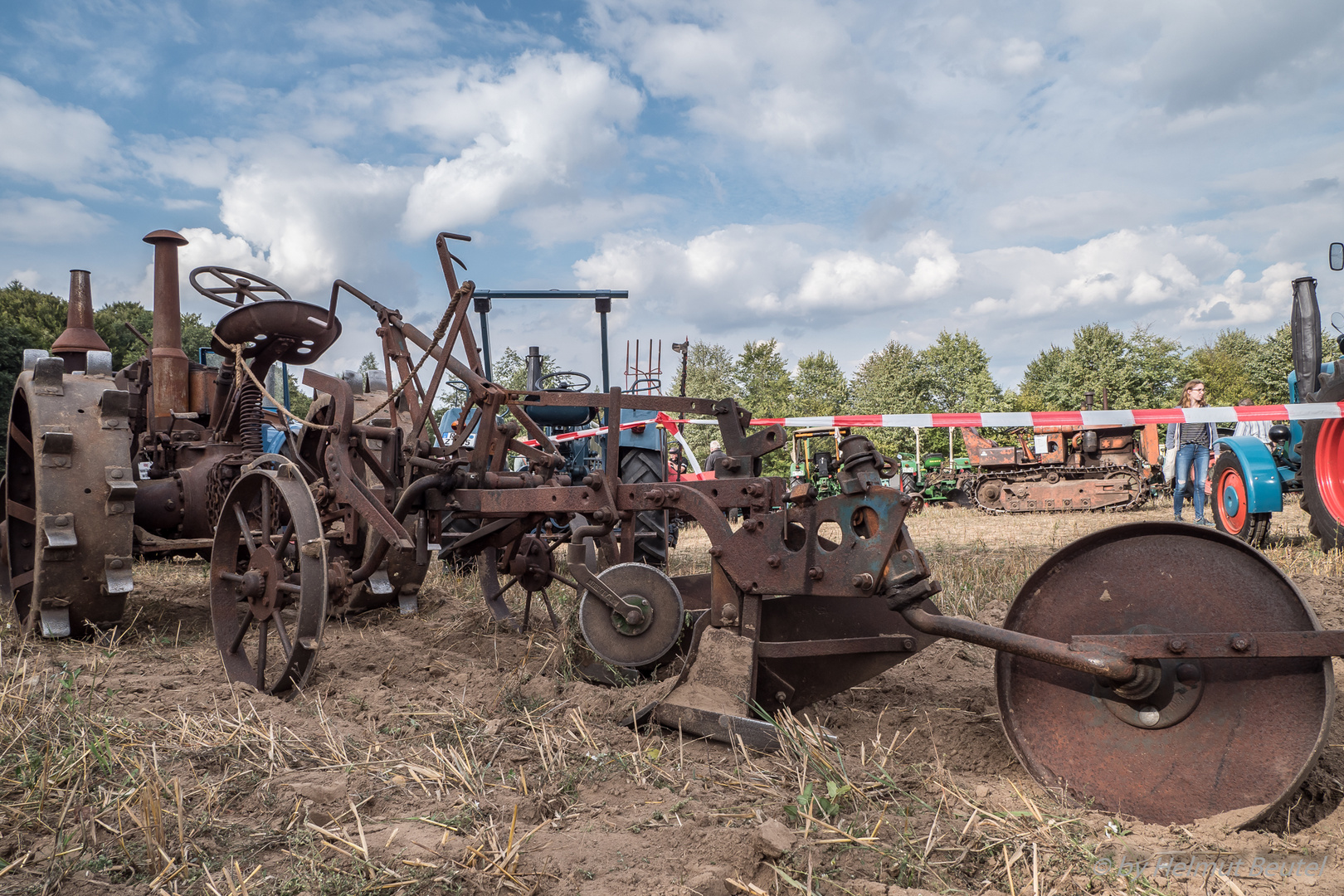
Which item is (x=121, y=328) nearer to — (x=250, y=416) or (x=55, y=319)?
(x=55, y=319)

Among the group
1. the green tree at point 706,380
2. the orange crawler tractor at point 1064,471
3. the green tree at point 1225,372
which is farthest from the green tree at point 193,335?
the green tree at point 1225,372

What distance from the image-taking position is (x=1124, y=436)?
16.8 m

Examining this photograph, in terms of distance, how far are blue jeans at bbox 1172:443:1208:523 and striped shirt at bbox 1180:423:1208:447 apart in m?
0.06

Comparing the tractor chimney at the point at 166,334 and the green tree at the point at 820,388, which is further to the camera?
the green tree at the point at 820,388

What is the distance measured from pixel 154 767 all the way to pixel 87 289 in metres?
5.35

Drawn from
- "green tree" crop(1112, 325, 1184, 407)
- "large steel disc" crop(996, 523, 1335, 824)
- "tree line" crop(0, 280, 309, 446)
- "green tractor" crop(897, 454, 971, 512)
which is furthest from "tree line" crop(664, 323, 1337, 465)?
"large steel disc" crop(996, 523, 1335, 824)

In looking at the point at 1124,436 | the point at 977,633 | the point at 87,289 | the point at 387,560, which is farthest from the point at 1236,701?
the point at 1124,436

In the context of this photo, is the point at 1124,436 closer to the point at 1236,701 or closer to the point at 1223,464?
the point at 1223,464

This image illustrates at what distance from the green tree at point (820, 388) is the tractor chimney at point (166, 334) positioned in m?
34.1

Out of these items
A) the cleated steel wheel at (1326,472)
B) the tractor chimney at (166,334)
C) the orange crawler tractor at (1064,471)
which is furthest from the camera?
the orange crawler tractor at (1064,471)

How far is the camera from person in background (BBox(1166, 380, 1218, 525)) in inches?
363

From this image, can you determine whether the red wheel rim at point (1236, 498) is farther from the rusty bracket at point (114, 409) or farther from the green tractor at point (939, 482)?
the green tractor at point (939, 482)

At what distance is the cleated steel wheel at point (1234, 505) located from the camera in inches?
289

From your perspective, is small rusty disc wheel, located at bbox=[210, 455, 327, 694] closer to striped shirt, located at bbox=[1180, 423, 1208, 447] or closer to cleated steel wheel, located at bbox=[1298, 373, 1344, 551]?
cleated steel wheel, located at bbox=[1298, 373, 1344, 551]
